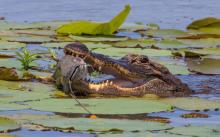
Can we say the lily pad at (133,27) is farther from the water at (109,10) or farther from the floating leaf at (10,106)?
the floating leaf at (10,106)

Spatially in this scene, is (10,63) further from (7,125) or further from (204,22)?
(204,22)

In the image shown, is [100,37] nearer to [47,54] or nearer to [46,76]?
[47,54]

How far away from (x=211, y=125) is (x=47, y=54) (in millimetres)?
3843

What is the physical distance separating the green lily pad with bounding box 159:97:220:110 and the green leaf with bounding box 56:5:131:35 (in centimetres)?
344

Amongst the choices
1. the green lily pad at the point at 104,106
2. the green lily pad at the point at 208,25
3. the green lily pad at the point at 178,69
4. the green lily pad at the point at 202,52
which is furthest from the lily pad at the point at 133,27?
the green lily pad at the point at 104,106

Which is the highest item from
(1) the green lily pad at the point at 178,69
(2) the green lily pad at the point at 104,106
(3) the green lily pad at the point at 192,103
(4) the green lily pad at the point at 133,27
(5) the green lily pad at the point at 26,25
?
(5) the green lily pad at the point at 26,25

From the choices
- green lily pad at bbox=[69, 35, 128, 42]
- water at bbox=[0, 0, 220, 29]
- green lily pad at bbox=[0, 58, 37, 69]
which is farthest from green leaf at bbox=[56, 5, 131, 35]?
green lily pad at bbox=[0, 58, 37, 69]

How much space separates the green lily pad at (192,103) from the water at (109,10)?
582 cm

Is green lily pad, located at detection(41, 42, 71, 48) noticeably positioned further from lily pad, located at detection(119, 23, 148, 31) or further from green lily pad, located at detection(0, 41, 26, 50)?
lily pad, located at detection(119, 23, 148, 31)

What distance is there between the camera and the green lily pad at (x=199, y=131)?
5.12 meters

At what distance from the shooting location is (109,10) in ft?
46.3

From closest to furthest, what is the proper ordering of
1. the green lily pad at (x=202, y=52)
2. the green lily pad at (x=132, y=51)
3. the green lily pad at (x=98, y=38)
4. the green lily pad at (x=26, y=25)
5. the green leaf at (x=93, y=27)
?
the green lily pad at (x=132, y=51)
the green lily pad at (x=202, y=52)
the green lily pad at (x=98, y=38)
the green leaf at (x=93, y=27)
the green lily pad at (x=26, y=25)

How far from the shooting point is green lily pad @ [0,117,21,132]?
5.19 metres

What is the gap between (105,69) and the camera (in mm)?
6961
